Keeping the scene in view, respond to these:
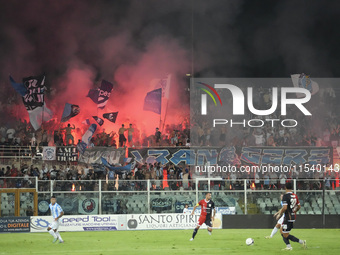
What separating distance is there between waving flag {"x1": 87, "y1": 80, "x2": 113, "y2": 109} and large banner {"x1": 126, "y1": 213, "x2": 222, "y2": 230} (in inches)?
640

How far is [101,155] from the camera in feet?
128

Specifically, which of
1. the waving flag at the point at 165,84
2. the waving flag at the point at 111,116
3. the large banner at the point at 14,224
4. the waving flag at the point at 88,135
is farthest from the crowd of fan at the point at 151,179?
the waving flag at the point at 165,84

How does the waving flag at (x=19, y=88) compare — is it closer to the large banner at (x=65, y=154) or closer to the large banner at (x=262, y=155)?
the large banner at (x=65, y=154)

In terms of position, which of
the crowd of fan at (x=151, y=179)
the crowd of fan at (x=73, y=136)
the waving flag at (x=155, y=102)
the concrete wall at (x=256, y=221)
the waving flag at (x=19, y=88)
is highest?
the waving flag at (x=19, y=88)

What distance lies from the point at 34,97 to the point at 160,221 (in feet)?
54.1

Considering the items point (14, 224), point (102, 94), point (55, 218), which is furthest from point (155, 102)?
point (55, 218)

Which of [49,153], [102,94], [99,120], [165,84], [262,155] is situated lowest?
[262,155]

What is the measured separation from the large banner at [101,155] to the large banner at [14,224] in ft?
30.5

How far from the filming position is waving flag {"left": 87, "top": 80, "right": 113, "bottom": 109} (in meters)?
46.1

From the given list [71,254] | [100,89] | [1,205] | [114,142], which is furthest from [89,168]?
[71,254]

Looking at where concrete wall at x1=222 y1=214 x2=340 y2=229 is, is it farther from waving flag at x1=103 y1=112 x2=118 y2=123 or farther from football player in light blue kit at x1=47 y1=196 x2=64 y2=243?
waving flag at x1=103 y1=112 x2=118 y2=123

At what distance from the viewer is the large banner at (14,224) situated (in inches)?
1195

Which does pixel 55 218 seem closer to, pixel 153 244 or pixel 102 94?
pixel 153 244

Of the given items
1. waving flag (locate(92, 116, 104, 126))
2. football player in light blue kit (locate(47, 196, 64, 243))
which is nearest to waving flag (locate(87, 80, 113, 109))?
waving flag (locate(92, 116, 104, 126))
